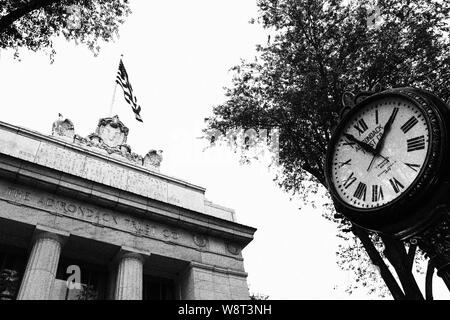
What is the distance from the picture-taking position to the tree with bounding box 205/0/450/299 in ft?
38.3

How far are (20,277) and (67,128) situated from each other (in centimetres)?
664

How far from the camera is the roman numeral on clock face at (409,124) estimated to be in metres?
2.99

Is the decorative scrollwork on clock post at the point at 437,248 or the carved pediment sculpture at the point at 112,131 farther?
the carved pediment sculpture at the point at 112,131

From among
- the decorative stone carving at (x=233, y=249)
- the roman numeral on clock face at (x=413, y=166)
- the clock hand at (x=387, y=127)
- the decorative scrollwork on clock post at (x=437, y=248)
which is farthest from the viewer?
the decorative stone carving at (x=233, y=249)

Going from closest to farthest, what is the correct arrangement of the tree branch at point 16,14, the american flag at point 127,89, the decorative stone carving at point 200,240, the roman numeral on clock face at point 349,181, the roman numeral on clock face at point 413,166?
the roman numeral on clock face at point 413,166 → the roman numeral on clock face at point 349,181 → the tree branch at point 16,14 → the decorative stone carving at point 200,240 → the american flag at point 127,89

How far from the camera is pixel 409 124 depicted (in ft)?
9.93

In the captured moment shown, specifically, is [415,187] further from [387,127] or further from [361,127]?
[361,127]

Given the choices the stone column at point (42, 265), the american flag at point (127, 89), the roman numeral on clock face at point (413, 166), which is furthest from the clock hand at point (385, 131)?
the american flag at point (127, 89)

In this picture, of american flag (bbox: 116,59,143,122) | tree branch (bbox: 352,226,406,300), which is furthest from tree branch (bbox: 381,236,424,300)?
american flag (bbox: 116,59,143,122)

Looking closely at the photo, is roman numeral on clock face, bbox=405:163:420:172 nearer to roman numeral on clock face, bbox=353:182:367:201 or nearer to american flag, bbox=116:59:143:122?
roman numeral on clock face, bbox=353:182:367:201

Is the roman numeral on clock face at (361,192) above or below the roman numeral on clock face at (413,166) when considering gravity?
above

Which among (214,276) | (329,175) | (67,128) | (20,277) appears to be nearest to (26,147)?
(67,128)

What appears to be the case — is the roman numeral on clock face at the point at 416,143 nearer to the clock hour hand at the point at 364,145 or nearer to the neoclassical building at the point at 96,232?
the clock hour hand at the point at 364,145

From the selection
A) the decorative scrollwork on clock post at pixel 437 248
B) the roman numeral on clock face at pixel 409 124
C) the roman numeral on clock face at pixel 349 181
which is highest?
the roman numeral on clock face at pixel 409 124
